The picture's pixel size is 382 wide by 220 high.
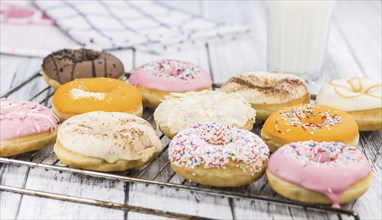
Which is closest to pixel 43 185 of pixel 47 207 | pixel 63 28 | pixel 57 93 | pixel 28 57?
pixel 47 207

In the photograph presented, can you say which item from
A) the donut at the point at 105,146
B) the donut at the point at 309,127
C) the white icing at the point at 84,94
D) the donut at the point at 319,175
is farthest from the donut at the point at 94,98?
the donut at the point at 319,175

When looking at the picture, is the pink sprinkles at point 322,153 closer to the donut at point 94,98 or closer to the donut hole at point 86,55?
the donut at point 94,98

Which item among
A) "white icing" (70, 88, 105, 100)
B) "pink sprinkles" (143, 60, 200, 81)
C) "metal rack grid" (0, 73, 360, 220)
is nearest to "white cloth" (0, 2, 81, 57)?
"pink sprinkles" (143, 60, 200, 81)

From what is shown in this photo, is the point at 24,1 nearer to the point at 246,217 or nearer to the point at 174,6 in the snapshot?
the point at 174,6

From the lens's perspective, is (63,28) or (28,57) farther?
(63,28)

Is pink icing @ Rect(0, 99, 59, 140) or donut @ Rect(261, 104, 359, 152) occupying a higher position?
pink icing @ Rect(0, 99, 59, 140)

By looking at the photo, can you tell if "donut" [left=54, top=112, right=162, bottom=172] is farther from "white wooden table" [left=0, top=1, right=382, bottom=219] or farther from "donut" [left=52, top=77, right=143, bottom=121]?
"donut" [left=52, top=77, right=143, bottom=121]
